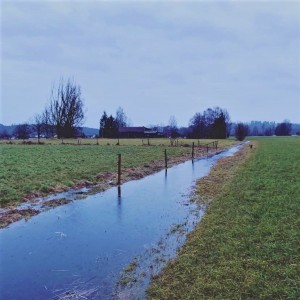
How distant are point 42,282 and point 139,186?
1106cm

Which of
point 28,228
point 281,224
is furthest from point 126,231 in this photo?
point 281,224

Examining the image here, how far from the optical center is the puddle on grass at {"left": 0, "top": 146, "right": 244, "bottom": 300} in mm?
5805

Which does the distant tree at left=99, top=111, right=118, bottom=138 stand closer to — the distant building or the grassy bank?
the distant building

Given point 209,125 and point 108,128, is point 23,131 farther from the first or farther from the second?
point 209,125

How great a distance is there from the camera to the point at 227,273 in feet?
19.1

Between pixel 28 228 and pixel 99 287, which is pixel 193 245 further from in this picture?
pixel 28 228

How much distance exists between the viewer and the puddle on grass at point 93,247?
5.80m

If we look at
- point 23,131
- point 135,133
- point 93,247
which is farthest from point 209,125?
point 93,247

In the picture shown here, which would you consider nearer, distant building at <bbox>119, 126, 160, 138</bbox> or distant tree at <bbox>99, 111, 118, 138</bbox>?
distant tree at <bbox>99, 111, 118, 138</bbox>

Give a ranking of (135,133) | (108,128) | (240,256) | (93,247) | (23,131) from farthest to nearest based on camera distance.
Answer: (135,133)
(108,128)
(23,131)
(93,247)
(240,256)

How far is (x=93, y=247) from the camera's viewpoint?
781 cm

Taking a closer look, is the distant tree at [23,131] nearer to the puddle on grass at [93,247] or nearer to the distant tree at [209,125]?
the distant tree at [209,125]

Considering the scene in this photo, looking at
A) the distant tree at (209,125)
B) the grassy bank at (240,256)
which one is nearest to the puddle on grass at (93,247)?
the grassy bank at (240,256)

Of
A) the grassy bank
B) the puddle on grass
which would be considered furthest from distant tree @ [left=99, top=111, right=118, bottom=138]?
the grassy bank
